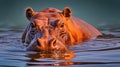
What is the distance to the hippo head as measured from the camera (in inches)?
273

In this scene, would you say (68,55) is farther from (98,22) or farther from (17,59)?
(98,22)

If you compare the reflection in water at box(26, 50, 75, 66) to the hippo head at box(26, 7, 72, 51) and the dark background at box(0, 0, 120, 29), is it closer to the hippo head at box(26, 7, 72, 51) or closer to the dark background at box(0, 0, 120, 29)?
the hippo head at box(26, 7, 72, 51)

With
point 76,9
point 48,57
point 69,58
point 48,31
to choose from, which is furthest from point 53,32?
point 76,9

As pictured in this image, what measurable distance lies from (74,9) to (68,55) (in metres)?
11.2

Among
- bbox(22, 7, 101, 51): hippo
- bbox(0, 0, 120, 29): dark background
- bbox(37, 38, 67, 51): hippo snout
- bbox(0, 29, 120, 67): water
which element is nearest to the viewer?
bbox(0, 29, 120, 67): water

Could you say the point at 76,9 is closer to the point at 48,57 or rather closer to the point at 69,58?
the point at 48,57

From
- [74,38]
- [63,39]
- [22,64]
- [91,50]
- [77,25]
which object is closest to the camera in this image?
[22,64]

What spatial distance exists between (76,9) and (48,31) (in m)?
10.1

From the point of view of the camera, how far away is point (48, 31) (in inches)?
303

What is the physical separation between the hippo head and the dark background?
335 inches

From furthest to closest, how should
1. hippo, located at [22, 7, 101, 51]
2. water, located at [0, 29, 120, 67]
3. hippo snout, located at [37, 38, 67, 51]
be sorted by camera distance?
1. hippo, located at [22, 7, 101, 51]
2. hippo snout, located at [37, 38, 67, 51]
3. water, located at [0, 29, 120, 67]

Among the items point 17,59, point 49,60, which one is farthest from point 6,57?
point 49,60

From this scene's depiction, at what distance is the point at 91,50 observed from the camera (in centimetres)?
731

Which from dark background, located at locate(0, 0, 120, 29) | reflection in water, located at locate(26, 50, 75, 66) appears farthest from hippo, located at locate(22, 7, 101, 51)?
dark background, located at locate(0, 0, 120, 29)
